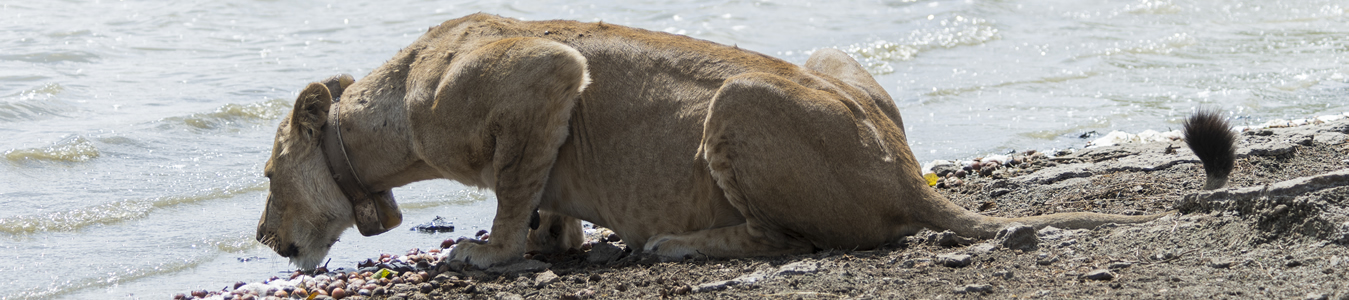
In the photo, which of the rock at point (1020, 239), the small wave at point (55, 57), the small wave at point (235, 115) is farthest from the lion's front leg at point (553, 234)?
the small wave at point (55, 57)

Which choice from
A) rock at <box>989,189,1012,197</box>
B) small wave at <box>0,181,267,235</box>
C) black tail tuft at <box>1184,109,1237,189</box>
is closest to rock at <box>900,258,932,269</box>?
black tail tuft at <box>1184,109,1237,189</box>

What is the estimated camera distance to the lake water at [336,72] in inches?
267

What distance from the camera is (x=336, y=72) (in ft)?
43.9

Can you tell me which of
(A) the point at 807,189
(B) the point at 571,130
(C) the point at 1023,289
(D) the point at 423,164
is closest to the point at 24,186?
(D) the point at 423,164

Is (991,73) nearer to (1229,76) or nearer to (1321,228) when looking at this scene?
(1229,76)

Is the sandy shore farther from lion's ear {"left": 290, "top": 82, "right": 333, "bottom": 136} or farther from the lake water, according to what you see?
the lake water

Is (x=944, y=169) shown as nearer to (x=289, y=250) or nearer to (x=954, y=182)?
(x=954, y=182)

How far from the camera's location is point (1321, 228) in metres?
3.85

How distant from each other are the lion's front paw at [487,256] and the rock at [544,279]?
414mm

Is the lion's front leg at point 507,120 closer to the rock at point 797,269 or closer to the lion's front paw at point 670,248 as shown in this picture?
the lion's front paw at point 670,248

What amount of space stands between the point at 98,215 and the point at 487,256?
137 inches

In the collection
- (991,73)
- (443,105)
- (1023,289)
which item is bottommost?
(991,73)

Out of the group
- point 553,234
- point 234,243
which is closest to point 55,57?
point 234,243

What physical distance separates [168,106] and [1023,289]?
9.54 meters
